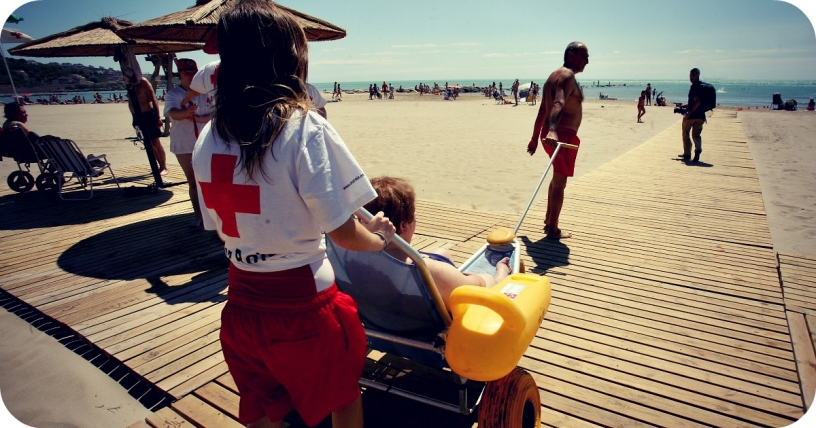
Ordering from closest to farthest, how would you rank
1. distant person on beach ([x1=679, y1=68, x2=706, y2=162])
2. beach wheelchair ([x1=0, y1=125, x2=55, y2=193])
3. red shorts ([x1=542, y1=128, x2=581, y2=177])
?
1. red shorts ([x1=542, y1=128, x2=581, y2=177])
2. beach wheelchair ([x1=0, y1=125, x2=55, y2=193])
3. distant person on beach ([x1=679, y1=68, x2=706, y2=162])

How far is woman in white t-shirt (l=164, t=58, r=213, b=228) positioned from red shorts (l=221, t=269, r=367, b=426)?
3.35 m

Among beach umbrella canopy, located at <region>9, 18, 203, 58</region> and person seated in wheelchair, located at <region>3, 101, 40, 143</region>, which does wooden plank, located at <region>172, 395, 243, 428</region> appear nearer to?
beach umbrella canopy, located at <region>9, 18, 203, 58</region>

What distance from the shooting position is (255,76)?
3.63ft

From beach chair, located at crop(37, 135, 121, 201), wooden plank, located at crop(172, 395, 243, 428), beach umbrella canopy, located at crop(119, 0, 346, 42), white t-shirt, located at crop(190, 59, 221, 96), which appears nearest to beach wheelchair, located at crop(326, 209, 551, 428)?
wooden plank, located at crop(172, 395, 243, 428)

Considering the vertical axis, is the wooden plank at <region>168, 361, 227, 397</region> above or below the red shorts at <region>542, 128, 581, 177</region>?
below

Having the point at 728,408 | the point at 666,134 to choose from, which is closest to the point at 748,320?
the point at 728,408

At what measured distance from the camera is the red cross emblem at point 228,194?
1.12m

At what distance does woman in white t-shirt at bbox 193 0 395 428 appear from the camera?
3.56 ft

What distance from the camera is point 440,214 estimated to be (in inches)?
214

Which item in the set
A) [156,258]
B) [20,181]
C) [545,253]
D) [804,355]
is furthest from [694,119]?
[20,181]

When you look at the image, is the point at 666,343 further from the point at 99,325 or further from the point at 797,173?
the point at 797,173

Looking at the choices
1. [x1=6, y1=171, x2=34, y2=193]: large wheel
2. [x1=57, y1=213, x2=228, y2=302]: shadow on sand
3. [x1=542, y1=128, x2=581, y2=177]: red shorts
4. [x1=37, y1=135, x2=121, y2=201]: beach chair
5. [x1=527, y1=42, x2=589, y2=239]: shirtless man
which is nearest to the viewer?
[x1=57, y1=213, x2=228, y2=302]: shadow on sand

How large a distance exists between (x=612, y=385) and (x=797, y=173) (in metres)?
8.78

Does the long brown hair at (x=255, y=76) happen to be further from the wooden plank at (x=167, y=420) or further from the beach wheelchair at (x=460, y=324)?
the wooden plank at (x=167, y=420)
